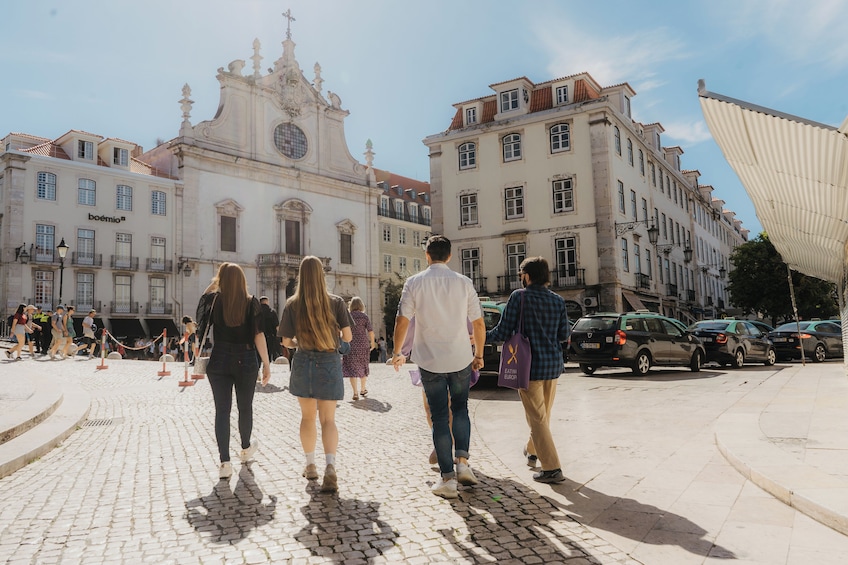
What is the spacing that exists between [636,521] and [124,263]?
37.4 meters

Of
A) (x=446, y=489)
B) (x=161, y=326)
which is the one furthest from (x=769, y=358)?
(x=161, y=326)

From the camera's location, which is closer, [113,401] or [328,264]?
[113,401]

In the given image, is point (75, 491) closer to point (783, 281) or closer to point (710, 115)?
point (710, 115)

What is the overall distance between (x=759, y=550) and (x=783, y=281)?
42.5 m

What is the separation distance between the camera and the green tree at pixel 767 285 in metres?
39.5

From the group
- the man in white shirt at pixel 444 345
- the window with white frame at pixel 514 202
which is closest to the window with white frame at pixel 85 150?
the window with white frame at pixel 514 202

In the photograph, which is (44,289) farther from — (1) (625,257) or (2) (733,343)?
(2) (733,343)

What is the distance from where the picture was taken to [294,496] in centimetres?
473

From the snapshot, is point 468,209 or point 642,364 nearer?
point 642,364

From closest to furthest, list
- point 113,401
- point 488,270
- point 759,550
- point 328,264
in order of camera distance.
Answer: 1. point 759,550
2. point 113,401
3. point 488,270
4. point 328,264

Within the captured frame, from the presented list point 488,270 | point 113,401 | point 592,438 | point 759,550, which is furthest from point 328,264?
point 759,550

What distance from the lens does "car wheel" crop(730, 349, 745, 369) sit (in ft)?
58.6

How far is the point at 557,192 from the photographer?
31.9 metres

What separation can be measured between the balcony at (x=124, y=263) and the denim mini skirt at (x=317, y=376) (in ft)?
115
